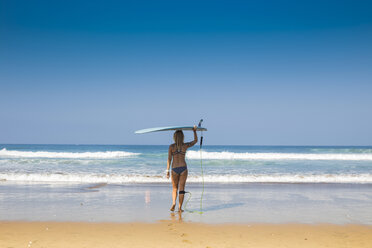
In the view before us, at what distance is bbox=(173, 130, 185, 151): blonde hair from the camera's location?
721cm

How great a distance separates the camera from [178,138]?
7.23m

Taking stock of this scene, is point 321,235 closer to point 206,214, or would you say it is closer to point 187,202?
point 206,214

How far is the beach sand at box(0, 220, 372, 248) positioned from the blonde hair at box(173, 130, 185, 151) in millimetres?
1663

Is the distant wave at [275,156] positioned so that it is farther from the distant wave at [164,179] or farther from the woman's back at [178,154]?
the woman's back at [178,154]

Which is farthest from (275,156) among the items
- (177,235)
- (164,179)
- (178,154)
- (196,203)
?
(177,235)

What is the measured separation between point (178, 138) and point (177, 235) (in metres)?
2.31

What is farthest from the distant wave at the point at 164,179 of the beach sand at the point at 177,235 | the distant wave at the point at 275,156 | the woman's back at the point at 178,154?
the distant wave at the point at 275,156

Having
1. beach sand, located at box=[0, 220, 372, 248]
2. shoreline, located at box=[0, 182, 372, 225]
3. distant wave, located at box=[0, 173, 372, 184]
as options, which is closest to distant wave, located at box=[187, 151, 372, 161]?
distant wave, located at box=[0, 173, 372, 184]

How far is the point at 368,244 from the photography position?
517 centimetres

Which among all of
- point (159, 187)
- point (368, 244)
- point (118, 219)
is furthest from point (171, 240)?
point (159, 187)

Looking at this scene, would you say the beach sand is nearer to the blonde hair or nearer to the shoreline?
the shoreline

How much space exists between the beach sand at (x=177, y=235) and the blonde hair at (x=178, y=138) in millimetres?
1663

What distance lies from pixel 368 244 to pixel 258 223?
193 cm

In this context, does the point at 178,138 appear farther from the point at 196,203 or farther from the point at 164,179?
the point at 164,179
